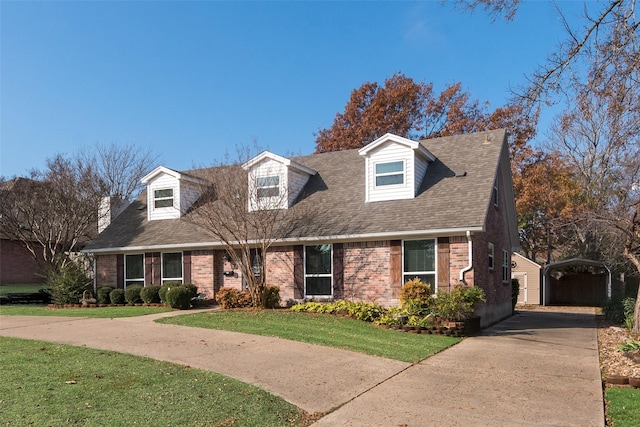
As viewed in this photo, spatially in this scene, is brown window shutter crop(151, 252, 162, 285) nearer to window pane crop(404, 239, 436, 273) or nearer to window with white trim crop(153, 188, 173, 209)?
window with white trim crop(153, 188, 173, 209)

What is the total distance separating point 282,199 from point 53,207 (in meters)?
11.5

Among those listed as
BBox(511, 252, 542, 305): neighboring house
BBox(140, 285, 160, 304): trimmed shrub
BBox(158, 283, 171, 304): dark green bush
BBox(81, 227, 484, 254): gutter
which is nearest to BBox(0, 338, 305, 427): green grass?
BBox(81, 227, 484, 254): gutter

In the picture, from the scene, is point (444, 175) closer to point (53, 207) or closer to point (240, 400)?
point (240, 400)

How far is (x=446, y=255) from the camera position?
14133mm

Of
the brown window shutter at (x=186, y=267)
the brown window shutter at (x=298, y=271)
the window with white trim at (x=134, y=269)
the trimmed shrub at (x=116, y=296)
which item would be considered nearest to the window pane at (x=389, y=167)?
the brown window shutter at (x=298, y=271)

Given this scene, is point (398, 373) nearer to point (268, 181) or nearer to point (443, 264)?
point (443, 264)

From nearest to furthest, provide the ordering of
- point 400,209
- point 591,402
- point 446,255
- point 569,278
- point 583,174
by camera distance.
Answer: point 591,402, point 446,255, point 400,209, point 583,174, point 569,278

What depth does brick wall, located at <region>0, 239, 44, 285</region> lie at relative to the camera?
1096 inches

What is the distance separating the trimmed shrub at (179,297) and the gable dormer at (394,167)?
6.55m

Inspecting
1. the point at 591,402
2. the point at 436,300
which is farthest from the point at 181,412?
the point at 436,300

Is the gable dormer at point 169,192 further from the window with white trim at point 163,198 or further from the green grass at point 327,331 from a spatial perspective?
the green grass at point 327,331

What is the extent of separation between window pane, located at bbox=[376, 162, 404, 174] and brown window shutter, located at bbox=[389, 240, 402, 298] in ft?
8.79

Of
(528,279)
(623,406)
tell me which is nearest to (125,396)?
(623,406)

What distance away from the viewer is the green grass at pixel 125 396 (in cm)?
518
